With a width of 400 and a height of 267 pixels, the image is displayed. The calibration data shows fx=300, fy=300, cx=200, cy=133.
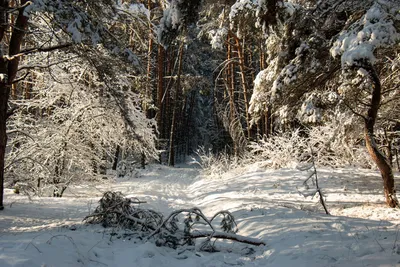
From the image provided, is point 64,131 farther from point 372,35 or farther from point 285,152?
Result: point 372,35

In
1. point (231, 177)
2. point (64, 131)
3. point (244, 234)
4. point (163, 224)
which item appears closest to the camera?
point (163, 224)

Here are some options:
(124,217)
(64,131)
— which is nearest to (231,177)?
(64,131)

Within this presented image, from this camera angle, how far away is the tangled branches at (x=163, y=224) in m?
4.51

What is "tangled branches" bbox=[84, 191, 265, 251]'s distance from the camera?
4.51 meters

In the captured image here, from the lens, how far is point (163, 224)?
4.57m

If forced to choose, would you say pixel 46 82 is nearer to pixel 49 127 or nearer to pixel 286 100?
pixel 49 127

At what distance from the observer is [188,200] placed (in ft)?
33.4

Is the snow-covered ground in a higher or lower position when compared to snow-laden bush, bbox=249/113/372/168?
lower

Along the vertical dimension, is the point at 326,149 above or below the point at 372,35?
below

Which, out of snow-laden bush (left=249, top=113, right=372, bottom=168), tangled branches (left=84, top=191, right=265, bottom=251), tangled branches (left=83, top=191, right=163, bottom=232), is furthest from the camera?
snow-laden bush (left=249, top=113, right=372, bottom=168)

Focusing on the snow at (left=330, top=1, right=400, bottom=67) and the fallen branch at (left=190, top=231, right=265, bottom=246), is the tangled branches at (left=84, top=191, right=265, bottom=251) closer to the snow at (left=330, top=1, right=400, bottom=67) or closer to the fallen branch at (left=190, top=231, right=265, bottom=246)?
the fallen branch at (left=190, top=231, right=265, bottom=246)

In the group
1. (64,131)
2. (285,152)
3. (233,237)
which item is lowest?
(233,237)

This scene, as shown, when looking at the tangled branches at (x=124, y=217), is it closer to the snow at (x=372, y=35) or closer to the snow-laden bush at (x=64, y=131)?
the snow at (x=372, y=35)

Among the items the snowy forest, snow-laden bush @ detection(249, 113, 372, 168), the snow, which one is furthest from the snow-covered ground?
the snow
